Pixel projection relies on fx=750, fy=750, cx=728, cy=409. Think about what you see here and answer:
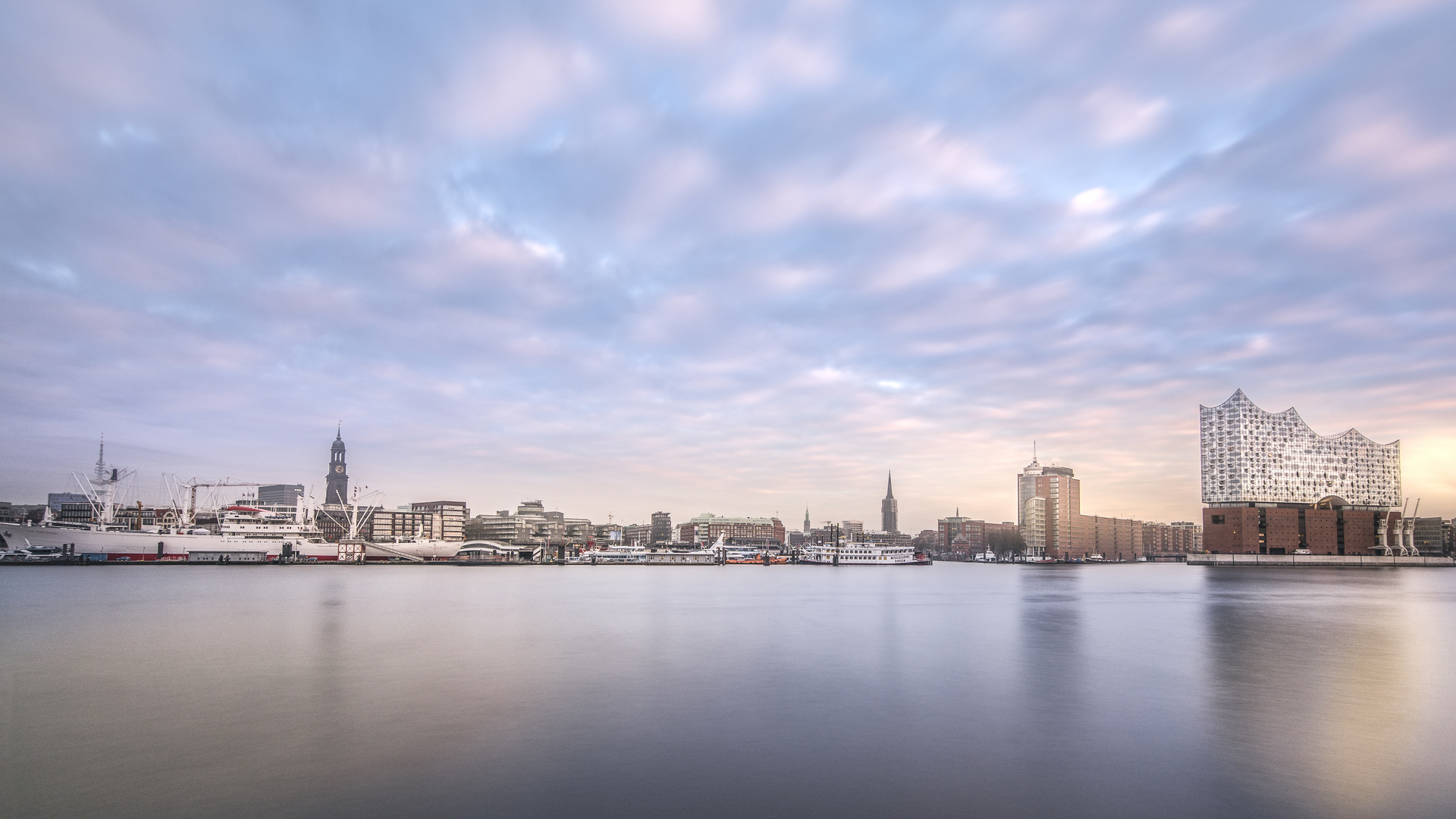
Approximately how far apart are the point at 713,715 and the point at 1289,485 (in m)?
181

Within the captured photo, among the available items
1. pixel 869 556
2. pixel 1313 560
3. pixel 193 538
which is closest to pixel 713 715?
pixel 193 538

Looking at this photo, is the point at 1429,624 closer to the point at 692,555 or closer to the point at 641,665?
the point at 641,665

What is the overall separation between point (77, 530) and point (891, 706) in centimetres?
13110

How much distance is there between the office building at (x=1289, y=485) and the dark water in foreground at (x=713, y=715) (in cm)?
11857

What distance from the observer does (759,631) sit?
4212 cm

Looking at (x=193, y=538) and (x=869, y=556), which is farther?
(x=869, y=556)

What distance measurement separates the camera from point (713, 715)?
22.2 metres

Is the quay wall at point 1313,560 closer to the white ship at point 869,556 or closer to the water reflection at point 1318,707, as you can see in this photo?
the white ship at point 869,556

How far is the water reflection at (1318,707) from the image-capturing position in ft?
53.5

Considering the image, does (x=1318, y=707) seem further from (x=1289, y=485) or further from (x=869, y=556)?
(x=1289, y=485)

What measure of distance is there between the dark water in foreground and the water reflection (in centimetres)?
13

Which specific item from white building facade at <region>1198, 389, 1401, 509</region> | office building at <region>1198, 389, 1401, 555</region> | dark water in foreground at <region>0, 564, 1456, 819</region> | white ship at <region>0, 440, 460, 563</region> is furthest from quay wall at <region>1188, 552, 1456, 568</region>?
white ship at <region>0, 440, 460, 563</region>

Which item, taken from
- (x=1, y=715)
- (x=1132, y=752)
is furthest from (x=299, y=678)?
(x=1132, y=752)

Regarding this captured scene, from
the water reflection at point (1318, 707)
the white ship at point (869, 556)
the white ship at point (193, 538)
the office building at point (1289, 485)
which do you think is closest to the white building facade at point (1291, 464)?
the office building at point (1289, 485)
